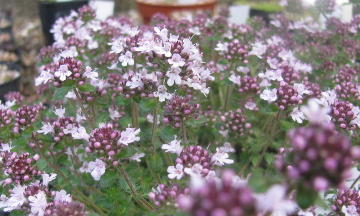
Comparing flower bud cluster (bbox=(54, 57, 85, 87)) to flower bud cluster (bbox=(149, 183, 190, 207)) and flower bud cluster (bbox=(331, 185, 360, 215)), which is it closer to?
flower bud cluster (bbox=(149, 183, 190, 207))

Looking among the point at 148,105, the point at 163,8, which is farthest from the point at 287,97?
the point at 163,8

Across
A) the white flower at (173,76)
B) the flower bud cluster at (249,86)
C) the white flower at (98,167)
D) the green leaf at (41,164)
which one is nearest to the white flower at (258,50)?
the flower bud cluster at (249,86)

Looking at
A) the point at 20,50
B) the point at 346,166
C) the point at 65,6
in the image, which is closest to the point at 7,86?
the point at 20,50

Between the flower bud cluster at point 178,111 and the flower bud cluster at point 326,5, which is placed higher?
the flower bud cluster at point 326,5

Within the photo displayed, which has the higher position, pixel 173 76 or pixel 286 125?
pixel 173 76

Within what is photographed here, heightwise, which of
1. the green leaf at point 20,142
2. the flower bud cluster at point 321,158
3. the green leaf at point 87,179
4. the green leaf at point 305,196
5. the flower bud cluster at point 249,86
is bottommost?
the green leaf at point 87,179

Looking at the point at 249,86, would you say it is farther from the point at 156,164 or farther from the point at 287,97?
the point at 156,164

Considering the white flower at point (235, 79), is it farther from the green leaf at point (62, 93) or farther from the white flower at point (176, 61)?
the green leaf at point (62, 93)

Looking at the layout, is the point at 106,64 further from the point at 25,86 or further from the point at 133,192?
the point at 25,86
